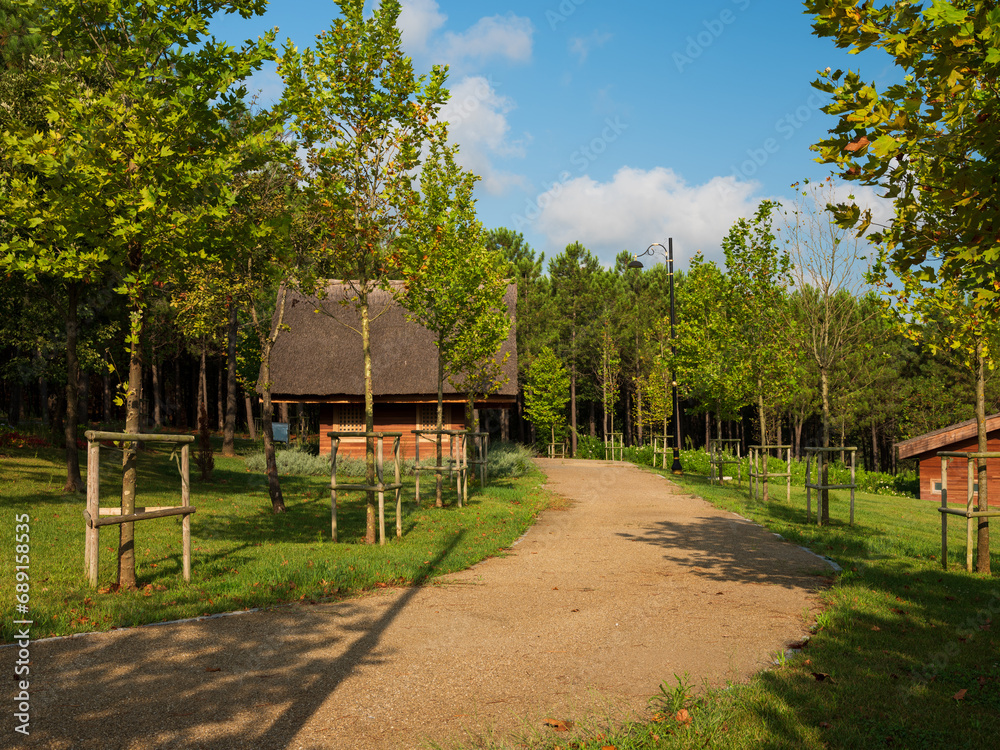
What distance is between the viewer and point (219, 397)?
211 ft

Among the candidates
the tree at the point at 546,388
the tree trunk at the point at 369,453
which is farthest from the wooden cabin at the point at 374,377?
the tree trunk at the point at 369,453

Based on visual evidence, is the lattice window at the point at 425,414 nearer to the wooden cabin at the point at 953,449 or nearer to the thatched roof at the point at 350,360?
the thatched roof at the point at 350,360

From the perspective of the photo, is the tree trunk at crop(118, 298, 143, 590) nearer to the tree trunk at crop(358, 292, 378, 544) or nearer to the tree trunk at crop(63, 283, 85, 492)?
the tree trunk at crop(358, 292, 378, 544)

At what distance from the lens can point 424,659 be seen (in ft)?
19.6

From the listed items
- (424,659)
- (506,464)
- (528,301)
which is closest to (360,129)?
(424,659)

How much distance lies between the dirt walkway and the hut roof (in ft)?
73.1

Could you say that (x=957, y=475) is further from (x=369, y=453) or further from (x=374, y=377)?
(x=369, y=453)

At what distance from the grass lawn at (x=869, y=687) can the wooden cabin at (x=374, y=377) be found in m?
21.8

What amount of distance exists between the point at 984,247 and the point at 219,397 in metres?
66.5

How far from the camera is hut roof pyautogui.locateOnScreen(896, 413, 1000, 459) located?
2712cm


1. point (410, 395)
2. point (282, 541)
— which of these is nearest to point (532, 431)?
point (410, 395)

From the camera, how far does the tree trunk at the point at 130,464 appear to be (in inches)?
319

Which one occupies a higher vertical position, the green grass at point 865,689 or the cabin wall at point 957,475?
the green grass at point 865,689

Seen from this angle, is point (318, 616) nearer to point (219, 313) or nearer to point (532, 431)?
point (219, 313)
